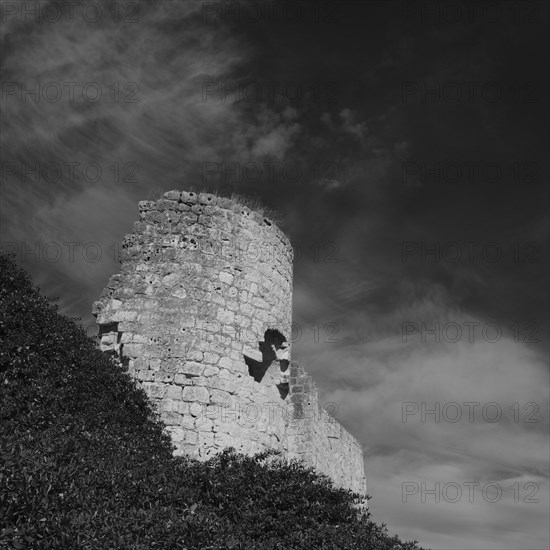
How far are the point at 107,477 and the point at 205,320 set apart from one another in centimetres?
431

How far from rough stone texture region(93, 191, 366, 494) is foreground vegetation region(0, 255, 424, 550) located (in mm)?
571

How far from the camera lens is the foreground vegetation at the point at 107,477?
201 inches

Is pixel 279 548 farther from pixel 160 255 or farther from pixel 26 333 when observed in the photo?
pixel 160 255

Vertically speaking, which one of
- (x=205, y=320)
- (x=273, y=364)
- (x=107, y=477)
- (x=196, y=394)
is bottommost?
(x=107, y=477)

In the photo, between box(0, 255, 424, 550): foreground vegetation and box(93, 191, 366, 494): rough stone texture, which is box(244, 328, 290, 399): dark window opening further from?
box(0, 255, 424, 550): foreground vegetation

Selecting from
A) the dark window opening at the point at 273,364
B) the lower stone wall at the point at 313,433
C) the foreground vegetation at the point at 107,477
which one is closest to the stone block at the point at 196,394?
the foreground vegetation at the point at 107,477

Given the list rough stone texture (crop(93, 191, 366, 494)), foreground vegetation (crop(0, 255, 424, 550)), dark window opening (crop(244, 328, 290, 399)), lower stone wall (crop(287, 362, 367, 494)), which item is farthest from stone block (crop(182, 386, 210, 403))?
lower stone wall (crop(287, 362, 367, 494))

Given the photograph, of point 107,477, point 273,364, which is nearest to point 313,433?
point 273,364

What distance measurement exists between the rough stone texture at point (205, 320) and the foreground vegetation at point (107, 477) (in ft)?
1.87

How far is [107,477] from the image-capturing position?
6.19 metres

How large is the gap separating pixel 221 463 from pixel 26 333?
134 inches

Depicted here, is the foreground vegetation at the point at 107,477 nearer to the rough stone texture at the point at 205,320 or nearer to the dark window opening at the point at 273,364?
the rough stone texture at the point at 205,320

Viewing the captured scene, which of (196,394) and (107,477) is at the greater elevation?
(196,394)

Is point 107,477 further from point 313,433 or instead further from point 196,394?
point 313,433
